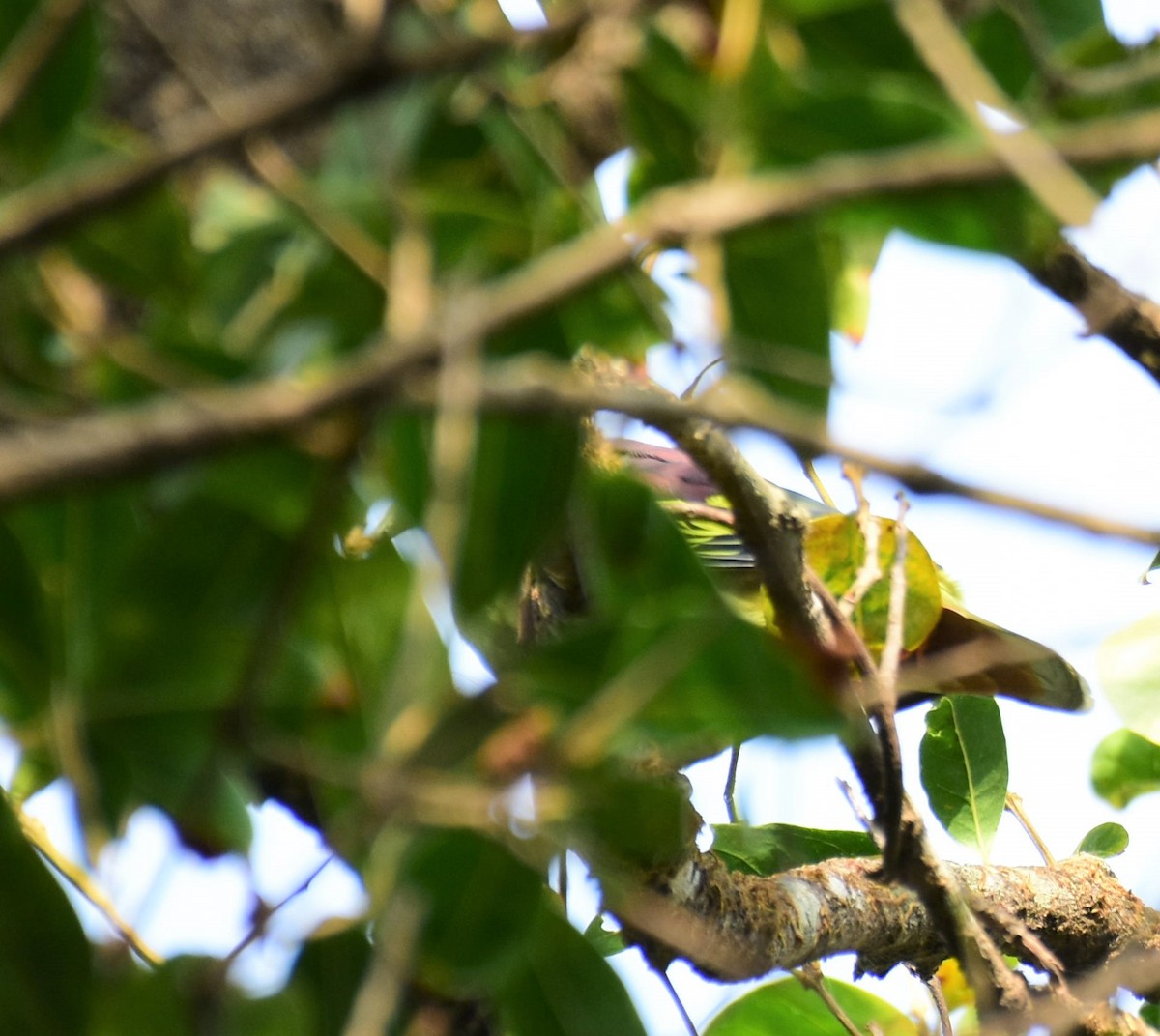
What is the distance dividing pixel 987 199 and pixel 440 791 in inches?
11.5

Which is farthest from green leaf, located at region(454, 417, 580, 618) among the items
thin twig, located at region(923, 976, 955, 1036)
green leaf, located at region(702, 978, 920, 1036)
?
thin twig, located at region(923, 976, 955, 1036)

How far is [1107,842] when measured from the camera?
6.49 feet

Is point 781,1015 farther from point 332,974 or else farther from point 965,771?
point 332,974

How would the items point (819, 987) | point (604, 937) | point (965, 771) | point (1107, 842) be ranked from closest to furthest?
point (819, 987), point (604, 937), point (965, 771), point (1107, 842)

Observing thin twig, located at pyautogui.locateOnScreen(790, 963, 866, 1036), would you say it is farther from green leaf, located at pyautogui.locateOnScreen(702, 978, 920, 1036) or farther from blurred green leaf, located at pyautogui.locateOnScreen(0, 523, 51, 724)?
blurred green leaf, located at pyautogui.locateOnScreen(0, 523, 51, 724)

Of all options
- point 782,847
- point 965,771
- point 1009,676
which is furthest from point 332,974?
point 1009,676

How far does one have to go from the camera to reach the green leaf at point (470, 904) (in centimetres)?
47

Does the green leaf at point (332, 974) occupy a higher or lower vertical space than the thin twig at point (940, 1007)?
higher

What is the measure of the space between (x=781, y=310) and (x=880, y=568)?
97cm

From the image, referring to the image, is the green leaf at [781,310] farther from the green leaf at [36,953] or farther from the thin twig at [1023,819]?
the thin twig at [1023,819]

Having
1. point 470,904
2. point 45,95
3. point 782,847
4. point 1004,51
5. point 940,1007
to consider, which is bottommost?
point 940,1007

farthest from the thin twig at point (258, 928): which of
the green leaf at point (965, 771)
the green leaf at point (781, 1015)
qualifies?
the green leaf at point (965, 771)

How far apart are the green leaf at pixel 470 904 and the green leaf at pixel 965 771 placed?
1.31 meters

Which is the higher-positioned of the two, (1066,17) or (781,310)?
(1066,17)
